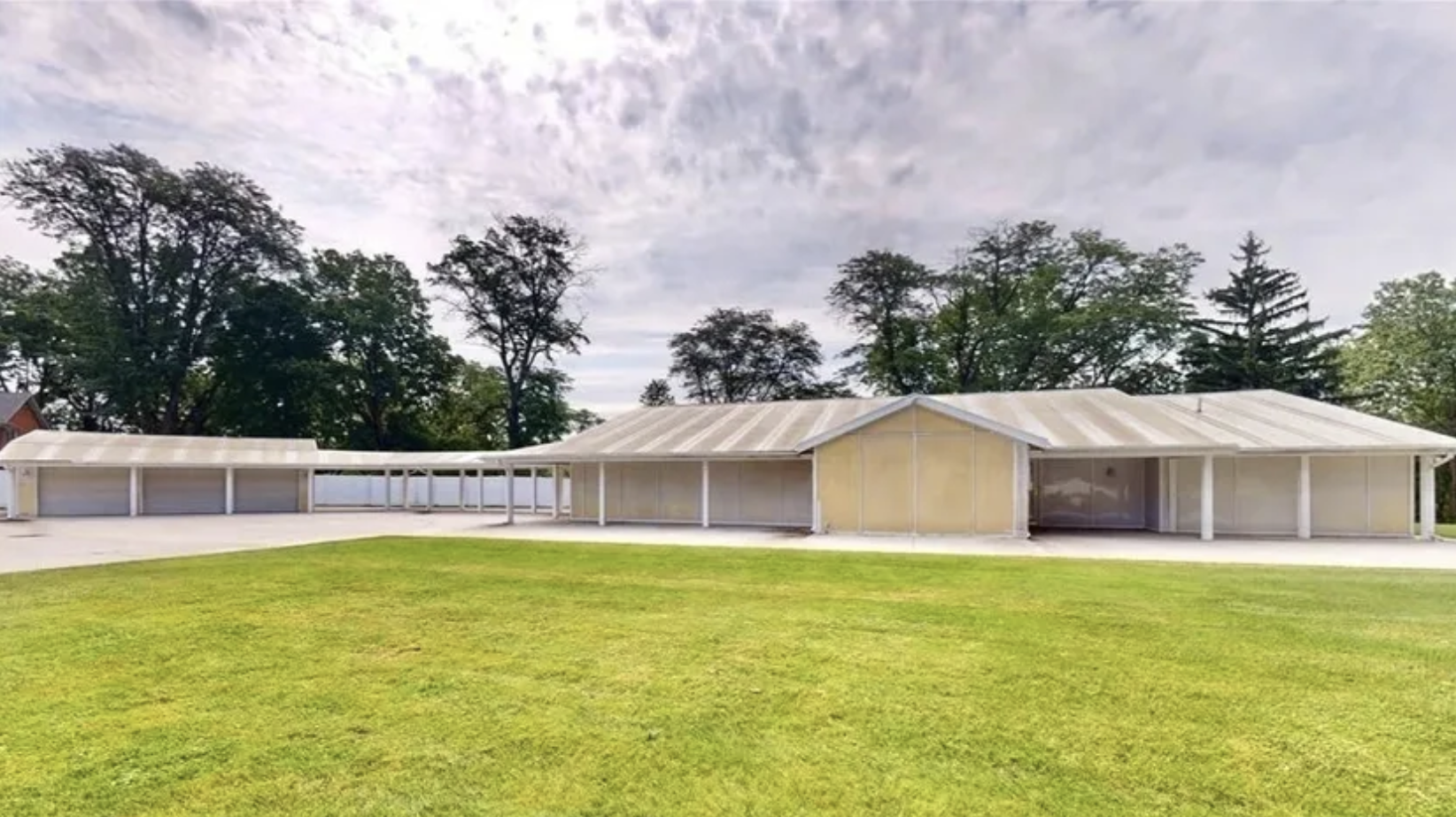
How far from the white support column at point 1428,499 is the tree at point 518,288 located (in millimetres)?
35728

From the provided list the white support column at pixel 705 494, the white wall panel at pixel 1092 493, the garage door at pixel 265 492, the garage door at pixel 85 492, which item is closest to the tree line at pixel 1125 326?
the white wall panel at pixel 1092 493

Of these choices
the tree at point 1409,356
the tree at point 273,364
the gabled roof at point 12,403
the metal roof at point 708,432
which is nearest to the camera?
the metal roof at point 708,432

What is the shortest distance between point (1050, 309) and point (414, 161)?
27.8 meters

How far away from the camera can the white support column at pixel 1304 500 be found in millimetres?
16344

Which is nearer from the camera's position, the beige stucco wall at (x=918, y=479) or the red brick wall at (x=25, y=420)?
the beige stucco wall at (x=918, y=479)

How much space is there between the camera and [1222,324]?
35.2 m

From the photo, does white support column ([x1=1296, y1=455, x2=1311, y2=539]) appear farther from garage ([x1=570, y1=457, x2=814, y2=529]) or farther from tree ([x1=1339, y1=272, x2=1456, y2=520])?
tree ([x1=1339, y1=272, x2=1456, y2=520])

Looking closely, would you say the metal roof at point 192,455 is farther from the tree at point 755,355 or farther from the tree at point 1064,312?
the tree at point 1064,312

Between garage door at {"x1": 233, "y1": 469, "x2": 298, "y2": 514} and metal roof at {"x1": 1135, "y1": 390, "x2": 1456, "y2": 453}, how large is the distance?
31.8 metres

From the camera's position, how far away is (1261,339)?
3459 centimetres

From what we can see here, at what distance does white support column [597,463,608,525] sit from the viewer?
2145 cm

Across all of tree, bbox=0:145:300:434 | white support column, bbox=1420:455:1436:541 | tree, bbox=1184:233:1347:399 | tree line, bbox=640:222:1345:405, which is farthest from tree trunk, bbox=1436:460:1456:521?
tree, bbox=0:145:300:434

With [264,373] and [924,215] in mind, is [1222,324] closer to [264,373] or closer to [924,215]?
[924,215]

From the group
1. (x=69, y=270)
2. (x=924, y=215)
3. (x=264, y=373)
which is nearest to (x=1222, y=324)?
(x=924, y=215)
